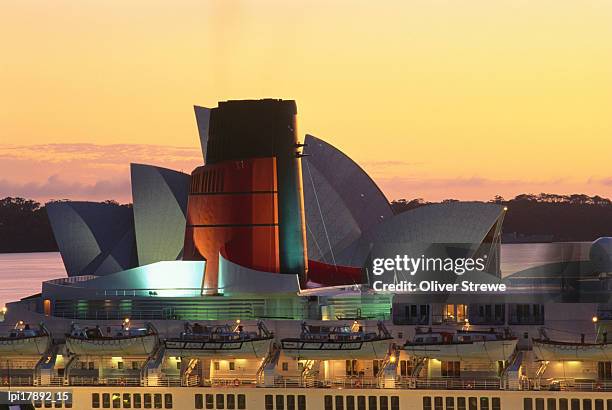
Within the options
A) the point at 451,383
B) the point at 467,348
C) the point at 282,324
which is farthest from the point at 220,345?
the point at 467,348

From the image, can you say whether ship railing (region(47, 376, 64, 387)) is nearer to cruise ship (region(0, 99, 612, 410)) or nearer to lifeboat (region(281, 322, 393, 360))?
cruise ship (region(0, 99, 612, 410))

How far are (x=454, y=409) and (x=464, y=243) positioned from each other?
16506mm

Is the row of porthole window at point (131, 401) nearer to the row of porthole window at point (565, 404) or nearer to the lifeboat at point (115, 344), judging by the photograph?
the lifeboat at point (115, 344)

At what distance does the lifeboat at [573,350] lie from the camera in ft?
178

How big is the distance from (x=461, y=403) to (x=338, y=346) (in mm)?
4394

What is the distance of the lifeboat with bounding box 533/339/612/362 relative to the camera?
54125mm

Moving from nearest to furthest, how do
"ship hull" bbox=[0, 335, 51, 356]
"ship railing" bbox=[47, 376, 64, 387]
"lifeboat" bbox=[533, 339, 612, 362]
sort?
1. "lifeboat" bbox=[533, 339, 612, 362]
2. "ship railing" bbox=[47, 376, 64, 387]
3. "ship hull" bbox=[0, 335, 51, 356]

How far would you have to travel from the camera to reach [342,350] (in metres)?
55.3

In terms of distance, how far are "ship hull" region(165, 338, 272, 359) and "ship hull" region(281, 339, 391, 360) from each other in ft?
4.07

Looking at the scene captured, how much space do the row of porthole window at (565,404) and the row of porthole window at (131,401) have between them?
11.1m

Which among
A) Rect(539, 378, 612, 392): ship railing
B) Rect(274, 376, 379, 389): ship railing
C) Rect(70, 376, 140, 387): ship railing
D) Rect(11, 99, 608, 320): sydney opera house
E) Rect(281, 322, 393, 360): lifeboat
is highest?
Rect(11, 99, 608, 320): sydney opera house

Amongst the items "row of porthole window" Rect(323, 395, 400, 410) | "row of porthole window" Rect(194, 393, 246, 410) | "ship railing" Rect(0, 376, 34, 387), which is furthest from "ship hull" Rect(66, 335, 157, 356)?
"row of porthole window" Rect(323, 395, 400, 410)

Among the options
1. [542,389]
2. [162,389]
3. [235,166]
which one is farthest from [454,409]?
[235,166]

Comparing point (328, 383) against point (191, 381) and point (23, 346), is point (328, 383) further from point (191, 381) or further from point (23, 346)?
point (23, 346)
